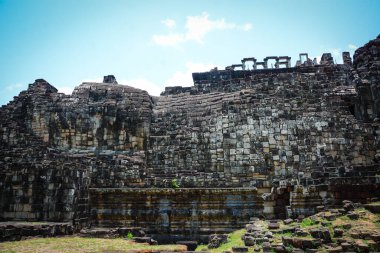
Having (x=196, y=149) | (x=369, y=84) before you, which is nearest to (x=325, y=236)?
(x=196, y=149)

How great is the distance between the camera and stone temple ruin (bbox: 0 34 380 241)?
11453 millimetres

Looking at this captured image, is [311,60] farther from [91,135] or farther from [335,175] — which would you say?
[91,135]

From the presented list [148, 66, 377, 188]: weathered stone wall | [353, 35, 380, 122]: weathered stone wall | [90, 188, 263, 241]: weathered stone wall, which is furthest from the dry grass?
[353, 35, 380, 122]: weathered stone wall

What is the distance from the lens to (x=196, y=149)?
16.3 meters

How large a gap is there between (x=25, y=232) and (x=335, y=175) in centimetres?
1099

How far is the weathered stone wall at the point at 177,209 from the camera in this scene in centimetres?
1223

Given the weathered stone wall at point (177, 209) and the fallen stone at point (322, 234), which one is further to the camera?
the weathered stone wall at point (177, 209)

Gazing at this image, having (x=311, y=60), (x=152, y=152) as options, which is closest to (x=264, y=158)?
(x=152, y=152)

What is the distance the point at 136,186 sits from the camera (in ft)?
45.2

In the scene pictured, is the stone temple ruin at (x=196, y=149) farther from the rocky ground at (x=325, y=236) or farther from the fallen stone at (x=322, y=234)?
the fallen stone at (x=322, y=234)

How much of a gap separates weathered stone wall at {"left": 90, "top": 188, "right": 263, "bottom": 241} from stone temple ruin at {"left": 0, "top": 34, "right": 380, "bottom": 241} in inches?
1.6

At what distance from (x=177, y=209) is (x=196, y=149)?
4.32m

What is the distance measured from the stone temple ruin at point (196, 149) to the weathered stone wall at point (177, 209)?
0.04m

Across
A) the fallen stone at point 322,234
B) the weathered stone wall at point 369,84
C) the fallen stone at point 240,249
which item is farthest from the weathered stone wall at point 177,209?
the weathered stone wall at point 369,84
